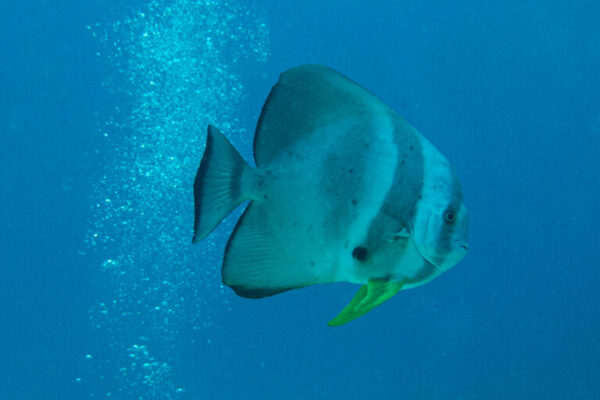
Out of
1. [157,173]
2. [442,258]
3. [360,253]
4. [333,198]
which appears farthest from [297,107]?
[157,173]

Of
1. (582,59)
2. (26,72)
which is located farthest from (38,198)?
(582,59)

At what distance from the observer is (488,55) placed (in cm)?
951

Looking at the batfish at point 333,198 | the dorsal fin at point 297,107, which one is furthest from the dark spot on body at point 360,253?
the dorsal fin at point 297,107

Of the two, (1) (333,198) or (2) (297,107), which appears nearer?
(1) (333,198)

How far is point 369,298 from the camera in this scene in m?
1.13

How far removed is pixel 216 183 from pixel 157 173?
664 cm

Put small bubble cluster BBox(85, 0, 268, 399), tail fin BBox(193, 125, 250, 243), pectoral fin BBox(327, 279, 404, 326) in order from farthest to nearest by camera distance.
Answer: small bubble cluster BBox(85, 0, 268, 399) < tail fin BBox(193, 125, 250, 243) < pectoral fin BBox(327, 279, 404, 326)

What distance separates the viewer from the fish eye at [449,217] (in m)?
1.15

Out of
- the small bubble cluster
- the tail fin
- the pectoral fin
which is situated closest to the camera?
the pectoral fin

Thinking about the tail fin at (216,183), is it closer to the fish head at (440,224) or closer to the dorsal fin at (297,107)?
the dorsal fin at (297,107)

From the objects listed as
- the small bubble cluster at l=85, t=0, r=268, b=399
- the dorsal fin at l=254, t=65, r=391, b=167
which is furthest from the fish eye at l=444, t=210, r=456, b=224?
the small bubble cluster at l=85, t=0, r=268, b=399

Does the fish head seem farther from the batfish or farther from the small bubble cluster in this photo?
the small bubble cluster

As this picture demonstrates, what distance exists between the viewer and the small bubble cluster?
743cm

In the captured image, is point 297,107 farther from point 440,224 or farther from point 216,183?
point 440,224
